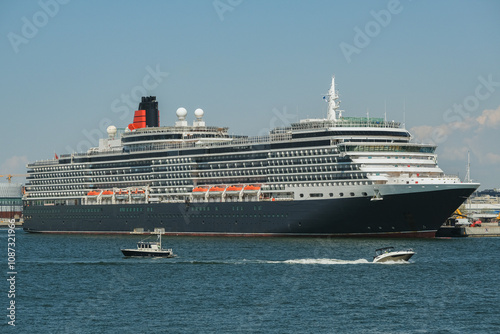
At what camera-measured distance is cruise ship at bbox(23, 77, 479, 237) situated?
96312mm

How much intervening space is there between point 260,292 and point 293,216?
45541mm

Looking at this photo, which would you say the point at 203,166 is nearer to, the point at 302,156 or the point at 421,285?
Answer: the point at 302,156

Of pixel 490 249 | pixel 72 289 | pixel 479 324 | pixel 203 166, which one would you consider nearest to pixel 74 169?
pixel 203 166

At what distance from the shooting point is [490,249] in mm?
93812

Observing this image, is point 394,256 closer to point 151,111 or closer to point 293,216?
point 293,216

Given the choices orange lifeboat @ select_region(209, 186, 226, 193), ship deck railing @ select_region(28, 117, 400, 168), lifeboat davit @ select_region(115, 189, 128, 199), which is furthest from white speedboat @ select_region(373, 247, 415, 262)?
lifeboat davit @ select_region(115, 189, 128, 199)

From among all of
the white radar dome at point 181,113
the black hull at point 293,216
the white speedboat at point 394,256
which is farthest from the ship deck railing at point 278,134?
the white speedboat at point 394,256

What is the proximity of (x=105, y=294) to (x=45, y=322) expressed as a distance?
31.3ft

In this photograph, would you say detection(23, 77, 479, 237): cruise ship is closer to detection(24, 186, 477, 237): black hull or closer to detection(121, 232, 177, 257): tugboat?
detection(24, 186, 477, 237): black hull

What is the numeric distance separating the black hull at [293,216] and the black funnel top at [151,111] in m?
15.1

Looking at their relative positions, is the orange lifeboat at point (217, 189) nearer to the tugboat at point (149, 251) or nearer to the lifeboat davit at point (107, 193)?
the lifeboat davit at point (107, 193)

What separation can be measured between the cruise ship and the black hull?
133 mm

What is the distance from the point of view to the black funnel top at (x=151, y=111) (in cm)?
13262

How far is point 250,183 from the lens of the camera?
364ft
